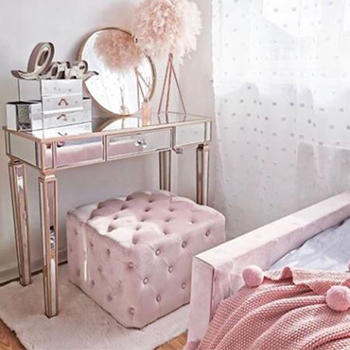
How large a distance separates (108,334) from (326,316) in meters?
1.06

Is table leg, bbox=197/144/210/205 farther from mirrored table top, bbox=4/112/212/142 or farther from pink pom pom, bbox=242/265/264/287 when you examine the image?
pink pom pom, bbox=242/265/264/287

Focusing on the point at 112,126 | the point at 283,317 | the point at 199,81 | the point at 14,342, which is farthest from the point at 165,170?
the point at 283,317

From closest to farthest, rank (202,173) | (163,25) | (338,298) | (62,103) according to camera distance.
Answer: (338,298) → (62,103) → (163,25) → (202,173)

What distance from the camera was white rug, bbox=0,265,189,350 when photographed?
6.04 ft

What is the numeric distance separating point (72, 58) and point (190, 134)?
2.46 feet

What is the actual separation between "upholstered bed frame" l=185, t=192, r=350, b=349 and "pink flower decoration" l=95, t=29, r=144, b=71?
4.17 ft

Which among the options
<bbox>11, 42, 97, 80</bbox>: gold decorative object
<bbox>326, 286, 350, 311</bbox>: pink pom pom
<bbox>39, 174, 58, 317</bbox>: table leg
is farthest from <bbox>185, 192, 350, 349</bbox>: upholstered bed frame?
<bbox>11, 42, 97, 80</bbox>: gold decorative object

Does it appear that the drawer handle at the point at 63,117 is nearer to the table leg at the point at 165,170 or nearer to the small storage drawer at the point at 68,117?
the small storage drawer at the point at 68,117

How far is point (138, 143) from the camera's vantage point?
7.14 feet

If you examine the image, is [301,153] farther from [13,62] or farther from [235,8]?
[13,62]

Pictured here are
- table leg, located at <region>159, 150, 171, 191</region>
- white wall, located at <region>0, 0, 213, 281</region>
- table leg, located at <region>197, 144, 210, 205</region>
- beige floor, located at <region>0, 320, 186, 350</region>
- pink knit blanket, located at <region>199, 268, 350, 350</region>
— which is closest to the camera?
pink knit blanket, located at <region>199, 268, 350, 350</region>

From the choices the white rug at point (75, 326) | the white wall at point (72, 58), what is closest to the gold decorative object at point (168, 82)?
the white wall at point (72, 58)

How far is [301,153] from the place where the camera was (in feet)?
7.18

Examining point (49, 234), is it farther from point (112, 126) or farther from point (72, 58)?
point (72, 58)
